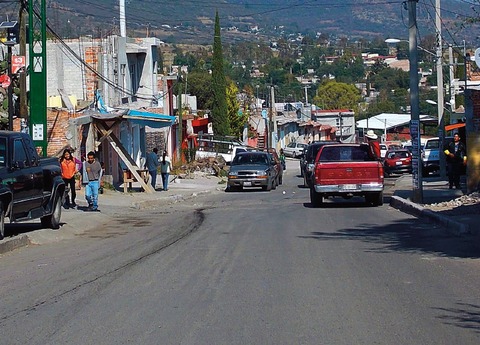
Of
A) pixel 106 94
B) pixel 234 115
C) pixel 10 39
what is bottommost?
pixel 106 94

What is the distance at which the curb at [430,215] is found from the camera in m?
17.4

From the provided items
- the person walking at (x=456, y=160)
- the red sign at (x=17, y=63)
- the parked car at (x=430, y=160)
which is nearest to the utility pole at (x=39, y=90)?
the red sign at (x=17, y=63)

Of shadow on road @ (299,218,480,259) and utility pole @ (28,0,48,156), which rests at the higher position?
utility pole @ (28,0,48,156)

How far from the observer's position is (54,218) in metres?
19.5

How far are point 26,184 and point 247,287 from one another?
7.53 metres

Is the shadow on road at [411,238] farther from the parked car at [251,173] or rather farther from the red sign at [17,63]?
the parked car at [251,173]

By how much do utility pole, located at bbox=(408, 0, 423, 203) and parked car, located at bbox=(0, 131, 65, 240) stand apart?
10.8m

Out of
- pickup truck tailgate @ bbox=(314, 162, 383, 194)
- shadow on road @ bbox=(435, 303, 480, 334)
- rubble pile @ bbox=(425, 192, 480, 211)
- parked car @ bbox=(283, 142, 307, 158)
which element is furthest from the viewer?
parked car @ bbox=(283, 142, 307, 158)

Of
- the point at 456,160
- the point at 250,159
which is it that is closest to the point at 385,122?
the point at 250,159

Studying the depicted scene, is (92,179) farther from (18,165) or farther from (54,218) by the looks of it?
(18,165)

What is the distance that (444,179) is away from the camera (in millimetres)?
39688

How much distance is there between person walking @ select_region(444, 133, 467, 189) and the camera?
2992cm

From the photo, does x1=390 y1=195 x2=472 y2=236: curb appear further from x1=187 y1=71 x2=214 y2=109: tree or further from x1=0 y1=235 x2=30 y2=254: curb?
x1=187 y1=71 x2=214 y2=109: tree

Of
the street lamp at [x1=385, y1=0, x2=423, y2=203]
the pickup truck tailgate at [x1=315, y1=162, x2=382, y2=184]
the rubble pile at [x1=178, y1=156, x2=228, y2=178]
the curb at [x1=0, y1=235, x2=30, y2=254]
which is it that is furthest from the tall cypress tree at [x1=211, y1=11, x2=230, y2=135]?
the curb at [x1=0, y1=235, x2=30, y2=254]
